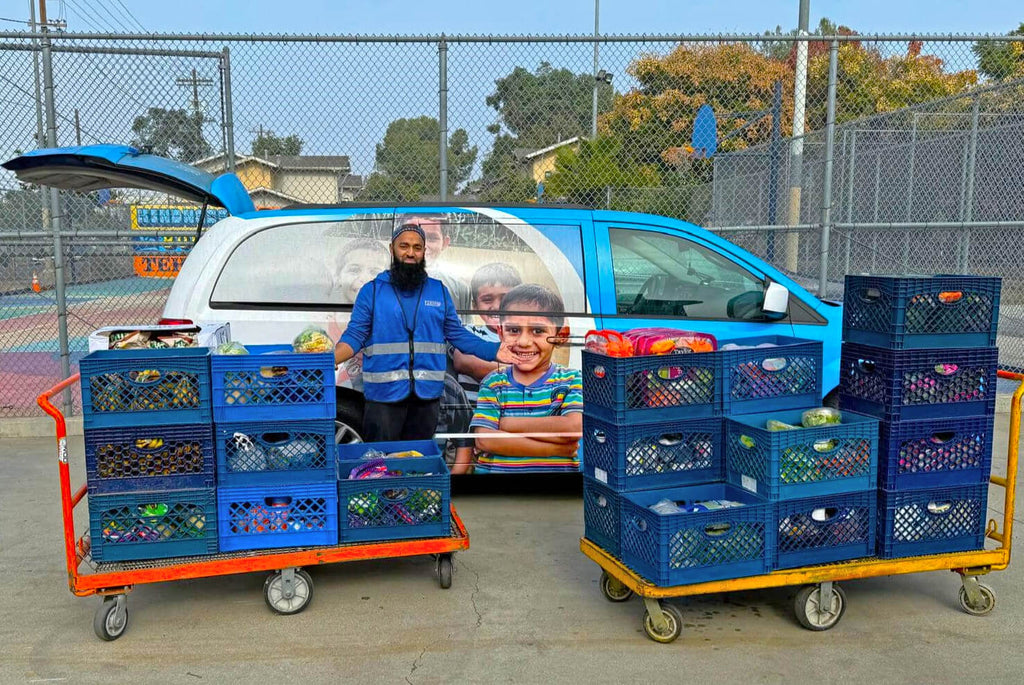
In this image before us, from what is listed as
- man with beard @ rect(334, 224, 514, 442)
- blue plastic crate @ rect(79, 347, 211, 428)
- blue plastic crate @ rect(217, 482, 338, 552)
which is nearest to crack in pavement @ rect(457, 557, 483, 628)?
blue plastic crate @ rect(217, 482, 338, 552)

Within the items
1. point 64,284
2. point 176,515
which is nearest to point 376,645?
point 176,515

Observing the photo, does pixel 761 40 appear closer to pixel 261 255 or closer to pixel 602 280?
pixel 602 280

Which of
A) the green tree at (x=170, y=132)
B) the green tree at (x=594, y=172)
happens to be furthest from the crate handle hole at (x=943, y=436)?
the green tree at (x=170, y=132)

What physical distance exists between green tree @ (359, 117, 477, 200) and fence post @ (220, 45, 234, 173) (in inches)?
53.4

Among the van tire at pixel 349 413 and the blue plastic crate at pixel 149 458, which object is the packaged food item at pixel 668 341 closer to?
the van tire at pixel 349 413

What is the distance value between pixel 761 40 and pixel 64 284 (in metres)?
6.70

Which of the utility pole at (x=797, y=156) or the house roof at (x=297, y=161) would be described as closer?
the house roof at (x=297, y=161)

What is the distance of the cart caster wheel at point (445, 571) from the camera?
4.93 m

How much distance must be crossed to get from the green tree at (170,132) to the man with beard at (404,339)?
388cm

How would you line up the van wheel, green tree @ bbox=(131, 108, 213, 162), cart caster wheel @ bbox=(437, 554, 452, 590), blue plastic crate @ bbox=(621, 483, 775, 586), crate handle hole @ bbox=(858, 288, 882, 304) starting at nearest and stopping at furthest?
blue plastic crate @ bbox=(621, 483, 775, 586) < crate handle hole @ bbox=(858, 288, 882, 304) < cart caster wheel @ bbox=(437, 554, 452, 590) < the van wheel < green tree @ bbox=(131, 108, 213, 162)

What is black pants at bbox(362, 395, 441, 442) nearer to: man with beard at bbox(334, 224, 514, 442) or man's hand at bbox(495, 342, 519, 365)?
man with beard at bbox(334, 224, 514, 442)

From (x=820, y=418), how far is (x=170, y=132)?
673cm

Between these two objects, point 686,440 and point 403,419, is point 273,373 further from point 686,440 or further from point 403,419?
point 686,440

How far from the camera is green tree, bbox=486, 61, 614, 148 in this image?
27.3 ft
